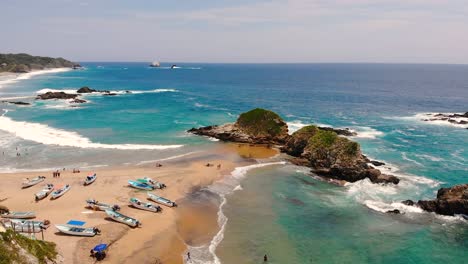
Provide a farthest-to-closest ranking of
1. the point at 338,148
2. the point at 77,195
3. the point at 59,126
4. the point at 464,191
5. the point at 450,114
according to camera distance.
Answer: the point at 450,114 < the point at 59,126 < the point at 338,148 < the point at 77,195 < the point at 464,191

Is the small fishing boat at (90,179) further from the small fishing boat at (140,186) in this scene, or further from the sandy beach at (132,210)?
the small fishing boat at (140,186)

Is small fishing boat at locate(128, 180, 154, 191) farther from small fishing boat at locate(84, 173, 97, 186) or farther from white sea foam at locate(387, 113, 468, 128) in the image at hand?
white sea foam at locate(387, 113, 468, 128)

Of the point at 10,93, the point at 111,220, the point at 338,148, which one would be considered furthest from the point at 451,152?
the point at 10,93

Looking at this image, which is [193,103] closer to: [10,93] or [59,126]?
[59,126]

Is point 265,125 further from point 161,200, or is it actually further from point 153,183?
point 161,200

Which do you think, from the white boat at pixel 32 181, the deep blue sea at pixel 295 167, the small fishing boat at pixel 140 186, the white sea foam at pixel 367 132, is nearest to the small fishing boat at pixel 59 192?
the white boat at pixel 32 181

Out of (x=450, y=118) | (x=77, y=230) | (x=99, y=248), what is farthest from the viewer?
(x=450, y=118)

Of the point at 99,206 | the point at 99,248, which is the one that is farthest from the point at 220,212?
the point at 99,248
